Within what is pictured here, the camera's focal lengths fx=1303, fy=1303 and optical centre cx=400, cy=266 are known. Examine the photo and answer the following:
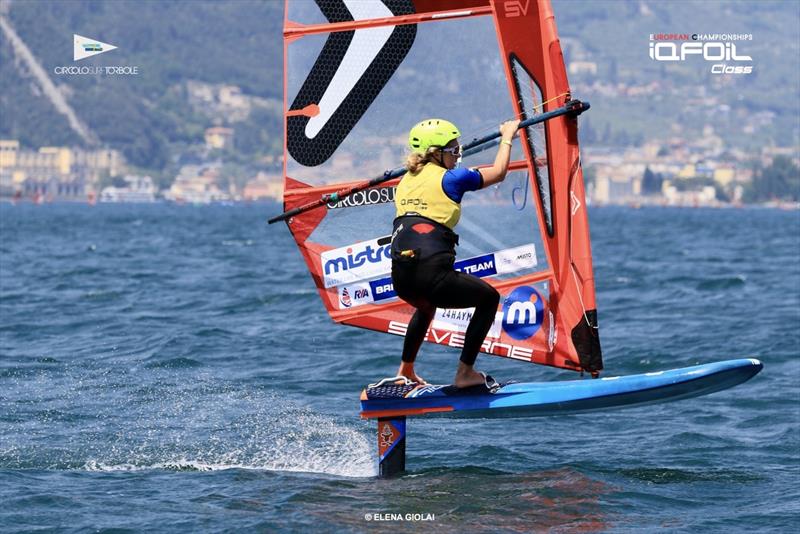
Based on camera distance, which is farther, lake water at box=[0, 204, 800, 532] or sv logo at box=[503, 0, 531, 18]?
sv logo at box=[503, 0, 531, 18]

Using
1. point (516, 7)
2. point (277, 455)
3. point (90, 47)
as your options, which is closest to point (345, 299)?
point (277, 455)

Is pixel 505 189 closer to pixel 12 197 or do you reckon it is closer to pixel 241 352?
pixel 241 352

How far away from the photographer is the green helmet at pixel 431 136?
7.70 meters

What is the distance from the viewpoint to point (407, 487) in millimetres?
7992

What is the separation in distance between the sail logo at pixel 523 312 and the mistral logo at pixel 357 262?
0.85m

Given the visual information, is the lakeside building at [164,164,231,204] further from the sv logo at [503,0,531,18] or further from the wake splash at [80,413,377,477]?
the sv logo at [503,0,531,18]

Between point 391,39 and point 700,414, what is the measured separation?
442cm

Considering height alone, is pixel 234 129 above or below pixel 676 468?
above

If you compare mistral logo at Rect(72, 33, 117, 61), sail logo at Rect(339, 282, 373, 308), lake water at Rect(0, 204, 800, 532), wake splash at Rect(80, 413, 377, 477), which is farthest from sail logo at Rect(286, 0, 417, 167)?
mistral logo at Rect(72, 33, 117, 61)

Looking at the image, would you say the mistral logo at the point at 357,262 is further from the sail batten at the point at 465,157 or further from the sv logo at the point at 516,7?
the sv logo at the point at 516,7

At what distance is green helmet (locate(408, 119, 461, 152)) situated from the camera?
25.3 ft

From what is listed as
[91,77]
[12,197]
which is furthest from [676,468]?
[91,77]

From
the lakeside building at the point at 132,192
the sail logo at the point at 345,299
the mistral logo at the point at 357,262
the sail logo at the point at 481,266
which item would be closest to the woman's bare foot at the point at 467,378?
the sail logo at the point at 481,266

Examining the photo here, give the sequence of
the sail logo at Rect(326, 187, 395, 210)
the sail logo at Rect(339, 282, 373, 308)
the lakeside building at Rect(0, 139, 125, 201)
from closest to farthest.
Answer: the sail logo at Rect(326, 187, 395, 210)
the sail logo at Rect(339, 282, 373, 308)
the lakeside building at Rect(0, 139, 125, 201)
